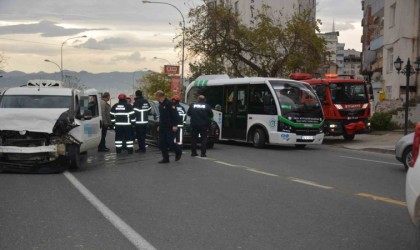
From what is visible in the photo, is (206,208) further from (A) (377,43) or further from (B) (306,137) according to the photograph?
(A) (377,43)

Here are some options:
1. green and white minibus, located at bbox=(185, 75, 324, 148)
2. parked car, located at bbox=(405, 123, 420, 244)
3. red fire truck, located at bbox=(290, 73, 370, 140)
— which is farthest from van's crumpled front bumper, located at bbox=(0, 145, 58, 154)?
red fire truck, located at bbox=(290, 73, 370, 140)

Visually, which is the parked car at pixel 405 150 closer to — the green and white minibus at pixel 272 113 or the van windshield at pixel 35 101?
the green and white minibus at pixel 272 113

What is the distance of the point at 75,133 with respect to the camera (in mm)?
11914

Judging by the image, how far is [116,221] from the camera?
7.00 m

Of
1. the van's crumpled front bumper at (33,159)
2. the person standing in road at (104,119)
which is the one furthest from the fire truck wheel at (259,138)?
the van's crumpled front bumper at (33,159)

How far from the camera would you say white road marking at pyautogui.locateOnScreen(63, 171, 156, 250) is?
589 cm

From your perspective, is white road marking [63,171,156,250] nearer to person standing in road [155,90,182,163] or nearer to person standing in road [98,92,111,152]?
person standing in road [155,90,182,163]

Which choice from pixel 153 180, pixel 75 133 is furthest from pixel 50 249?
pixel 75 133

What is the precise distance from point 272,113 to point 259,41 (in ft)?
56.1

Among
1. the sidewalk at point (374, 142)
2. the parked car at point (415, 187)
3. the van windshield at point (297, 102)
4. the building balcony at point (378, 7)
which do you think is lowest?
the sidewalk at point (374, 142)

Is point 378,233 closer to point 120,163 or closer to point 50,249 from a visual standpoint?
point 50,249

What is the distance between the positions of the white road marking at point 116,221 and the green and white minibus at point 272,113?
953 cm

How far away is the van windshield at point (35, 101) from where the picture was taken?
1254 cm

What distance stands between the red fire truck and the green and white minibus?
112 inches
